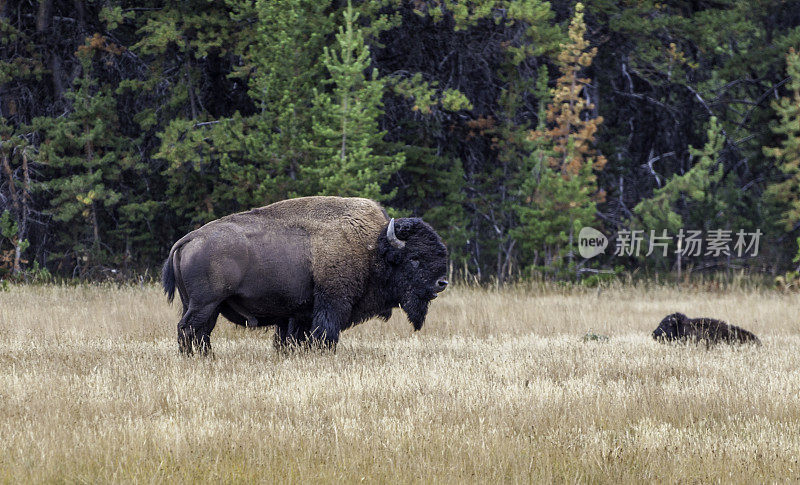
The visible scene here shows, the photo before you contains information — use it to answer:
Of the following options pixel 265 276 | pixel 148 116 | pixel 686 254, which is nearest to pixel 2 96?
pixel 148 116

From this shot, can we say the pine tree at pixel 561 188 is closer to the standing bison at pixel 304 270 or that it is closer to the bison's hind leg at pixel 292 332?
the standing bison at pixel 304 270

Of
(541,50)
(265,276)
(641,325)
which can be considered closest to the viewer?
(265,276)

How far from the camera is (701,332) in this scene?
37.7 feet

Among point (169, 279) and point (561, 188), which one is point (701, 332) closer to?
point (169, 279)

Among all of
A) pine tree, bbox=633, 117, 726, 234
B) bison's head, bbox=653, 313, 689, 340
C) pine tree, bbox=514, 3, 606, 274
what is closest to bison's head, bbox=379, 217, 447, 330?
bison's head, bbox=653, 313, 689, 340

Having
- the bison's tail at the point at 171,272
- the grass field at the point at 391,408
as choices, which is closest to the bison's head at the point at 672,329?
the grass field at the point at 391,408

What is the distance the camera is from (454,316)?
546 inches

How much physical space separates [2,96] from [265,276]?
1677 centimetres

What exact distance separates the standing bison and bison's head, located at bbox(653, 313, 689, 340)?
348 cm

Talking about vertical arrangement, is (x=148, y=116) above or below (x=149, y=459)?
above

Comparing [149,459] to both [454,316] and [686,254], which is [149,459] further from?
[686,254]

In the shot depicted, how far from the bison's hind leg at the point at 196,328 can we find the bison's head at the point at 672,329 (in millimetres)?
5879

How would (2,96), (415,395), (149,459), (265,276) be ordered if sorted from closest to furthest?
(149,459), (415,395), (265,276), (2,96)

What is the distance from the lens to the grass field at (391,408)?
5367 millimetres
